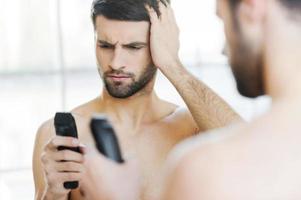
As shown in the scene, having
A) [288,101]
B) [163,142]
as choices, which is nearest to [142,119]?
[163,142]

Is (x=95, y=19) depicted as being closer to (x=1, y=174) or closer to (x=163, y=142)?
(x=163, y=142)

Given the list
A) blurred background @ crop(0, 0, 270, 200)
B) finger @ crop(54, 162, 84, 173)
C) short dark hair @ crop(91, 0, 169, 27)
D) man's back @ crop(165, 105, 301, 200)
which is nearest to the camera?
man's back @ crop(165, 105, 301, 200)

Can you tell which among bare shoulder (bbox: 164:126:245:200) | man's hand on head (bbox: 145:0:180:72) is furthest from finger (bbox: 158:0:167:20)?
bare shoulder (bbox: 164:126:245:200)

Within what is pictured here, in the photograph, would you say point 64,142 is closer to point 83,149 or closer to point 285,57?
point 83,149

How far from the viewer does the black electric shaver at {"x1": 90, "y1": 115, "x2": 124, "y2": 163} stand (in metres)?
1.18

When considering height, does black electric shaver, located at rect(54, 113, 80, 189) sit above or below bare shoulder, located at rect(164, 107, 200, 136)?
above

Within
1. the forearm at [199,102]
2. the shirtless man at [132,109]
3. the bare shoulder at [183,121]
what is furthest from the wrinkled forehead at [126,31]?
the bare shoulder at [183,121]

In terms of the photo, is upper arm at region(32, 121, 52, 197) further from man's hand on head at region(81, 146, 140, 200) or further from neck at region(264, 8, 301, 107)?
neck at region(264, 8, 301, 107)

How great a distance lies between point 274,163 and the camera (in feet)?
2.51

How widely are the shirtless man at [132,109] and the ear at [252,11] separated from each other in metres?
0.88

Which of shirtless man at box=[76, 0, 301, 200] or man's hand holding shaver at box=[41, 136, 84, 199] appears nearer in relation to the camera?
shirtless man at box=[76, 0, 301, 200]

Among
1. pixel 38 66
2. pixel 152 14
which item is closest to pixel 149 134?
pixel 152 14

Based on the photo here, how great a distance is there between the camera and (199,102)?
175 centimetres

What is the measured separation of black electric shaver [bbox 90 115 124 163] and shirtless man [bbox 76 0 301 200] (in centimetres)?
38
